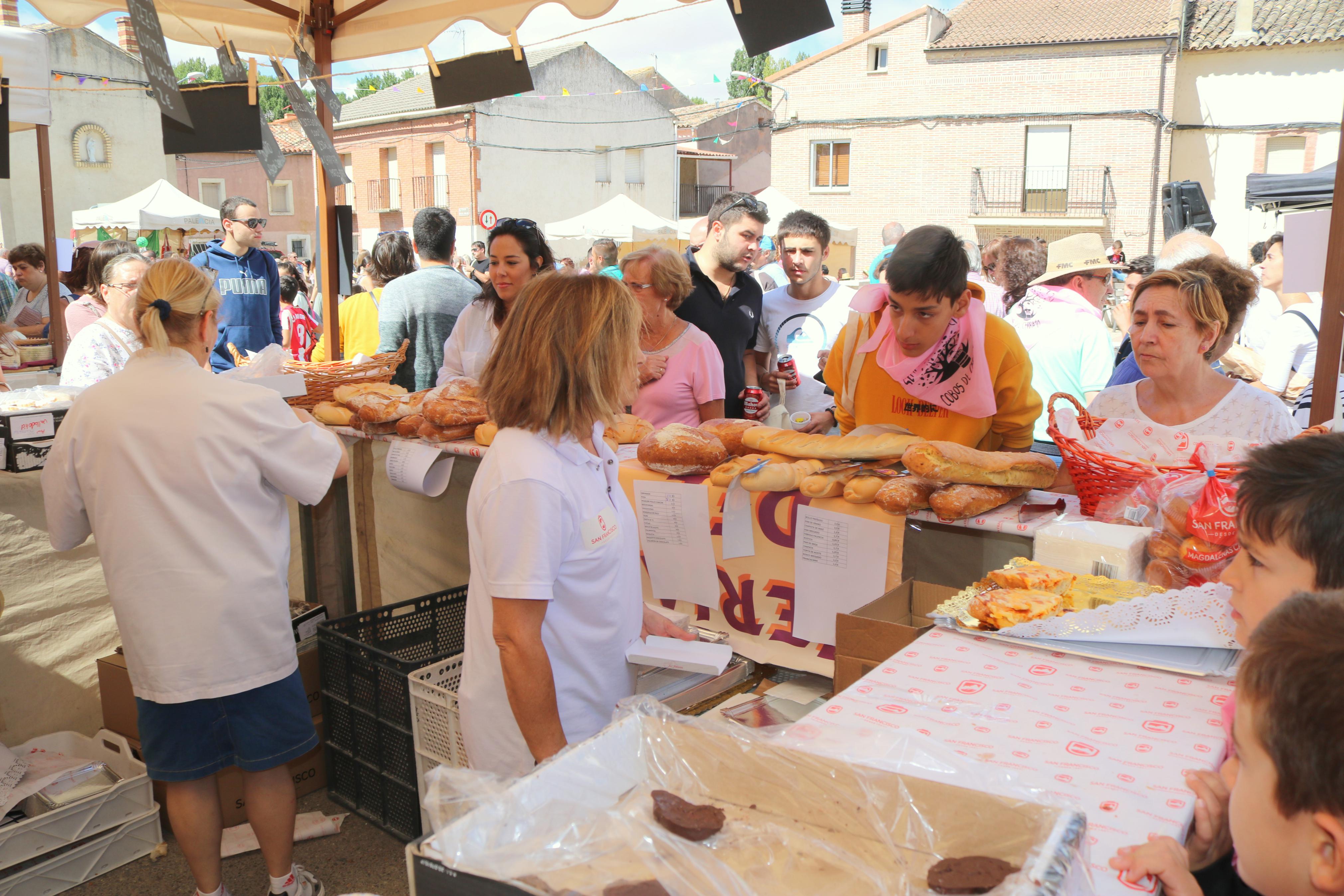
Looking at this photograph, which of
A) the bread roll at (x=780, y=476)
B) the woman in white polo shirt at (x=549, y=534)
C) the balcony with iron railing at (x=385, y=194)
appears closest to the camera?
the woman in white polo shirt at (x=549, y=534)

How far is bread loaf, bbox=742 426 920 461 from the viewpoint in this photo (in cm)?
244

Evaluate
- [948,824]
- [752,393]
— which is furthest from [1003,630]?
[752,393]

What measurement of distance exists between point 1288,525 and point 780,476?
50.7 inches

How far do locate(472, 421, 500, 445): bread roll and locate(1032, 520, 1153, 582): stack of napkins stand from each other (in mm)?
1851

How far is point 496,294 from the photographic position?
4.16 m

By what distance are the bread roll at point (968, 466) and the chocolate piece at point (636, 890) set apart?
150cm

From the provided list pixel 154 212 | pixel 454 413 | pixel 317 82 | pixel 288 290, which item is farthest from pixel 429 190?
pixel 454 413

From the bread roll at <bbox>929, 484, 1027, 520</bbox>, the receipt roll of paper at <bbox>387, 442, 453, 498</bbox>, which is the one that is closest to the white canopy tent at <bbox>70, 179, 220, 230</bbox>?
the receipt roll of paper at <bbox>387, 442, 453, 498</bbox>

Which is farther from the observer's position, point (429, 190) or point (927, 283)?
point (429, 190)

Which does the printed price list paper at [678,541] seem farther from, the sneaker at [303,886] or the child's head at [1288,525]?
the child's head at [1288,525]

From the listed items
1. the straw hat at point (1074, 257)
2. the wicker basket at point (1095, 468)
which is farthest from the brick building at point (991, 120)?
the wicker basket at point (1095, 468)

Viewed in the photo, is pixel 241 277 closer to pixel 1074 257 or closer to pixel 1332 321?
pixel 1074 257

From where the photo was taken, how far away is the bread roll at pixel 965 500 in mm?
2230

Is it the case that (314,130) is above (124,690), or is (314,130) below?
above
